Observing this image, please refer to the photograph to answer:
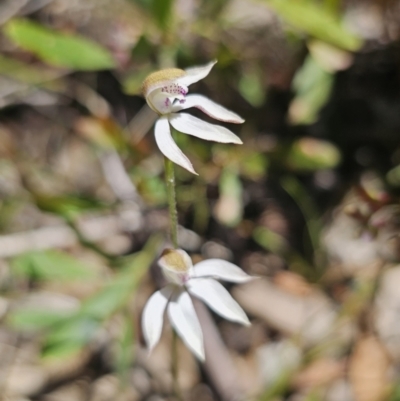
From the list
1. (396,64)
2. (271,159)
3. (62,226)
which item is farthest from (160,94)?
(396,64)

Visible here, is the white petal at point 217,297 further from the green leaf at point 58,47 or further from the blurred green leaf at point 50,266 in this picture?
the green leaf at point 58,47

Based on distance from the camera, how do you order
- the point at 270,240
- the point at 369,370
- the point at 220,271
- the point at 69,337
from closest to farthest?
the point at 220,271, the point at 69,337, the point at 369,370, the point at 270,240

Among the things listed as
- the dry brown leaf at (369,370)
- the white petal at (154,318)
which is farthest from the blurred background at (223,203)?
the white petal at (154,318)

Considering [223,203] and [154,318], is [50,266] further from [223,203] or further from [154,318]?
[154,318]

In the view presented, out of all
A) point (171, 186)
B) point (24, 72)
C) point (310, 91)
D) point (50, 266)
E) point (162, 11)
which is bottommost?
point (171, 186)

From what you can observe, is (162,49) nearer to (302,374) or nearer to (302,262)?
(302,262)

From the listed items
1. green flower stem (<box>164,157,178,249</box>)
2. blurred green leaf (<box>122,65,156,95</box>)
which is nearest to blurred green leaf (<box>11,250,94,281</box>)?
blurred green leaf (<box>122,65,156,95</box>)

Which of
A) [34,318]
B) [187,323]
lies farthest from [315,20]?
[34,318]
